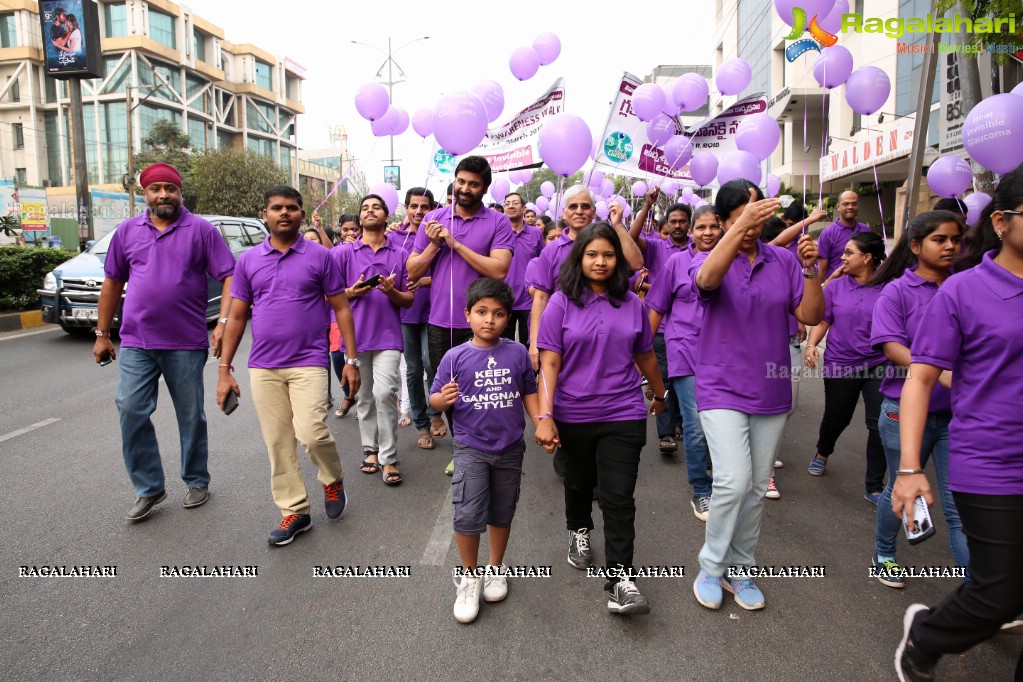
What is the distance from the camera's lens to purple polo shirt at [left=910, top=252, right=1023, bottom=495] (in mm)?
2088

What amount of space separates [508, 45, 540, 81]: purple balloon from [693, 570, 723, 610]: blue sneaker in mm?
6696

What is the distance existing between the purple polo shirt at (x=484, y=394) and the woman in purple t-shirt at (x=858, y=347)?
250 centimetres

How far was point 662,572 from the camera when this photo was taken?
135 inches

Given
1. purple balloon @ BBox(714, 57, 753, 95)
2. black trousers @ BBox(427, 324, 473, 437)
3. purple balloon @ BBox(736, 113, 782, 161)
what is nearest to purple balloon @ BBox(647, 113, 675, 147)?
purple balloon @ BBox(736, 113, 782, 161)

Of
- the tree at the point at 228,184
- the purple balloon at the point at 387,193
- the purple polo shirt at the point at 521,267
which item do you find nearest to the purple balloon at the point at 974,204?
the purple polo shirt at the point at 521,267

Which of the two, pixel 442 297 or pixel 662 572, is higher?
pixel 442 297

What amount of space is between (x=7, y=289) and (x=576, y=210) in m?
11.7

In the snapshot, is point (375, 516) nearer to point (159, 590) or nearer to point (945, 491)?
point (159, 590)

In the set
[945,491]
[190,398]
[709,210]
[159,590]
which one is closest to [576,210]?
[709,210]

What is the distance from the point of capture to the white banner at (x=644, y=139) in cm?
640

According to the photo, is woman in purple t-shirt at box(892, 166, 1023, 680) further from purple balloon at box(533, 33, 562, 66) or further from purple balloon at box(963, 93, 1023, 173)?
purple balloon at box(533, 33, 562, 66)

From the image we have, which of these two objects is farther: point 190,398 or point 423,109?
point 423,109

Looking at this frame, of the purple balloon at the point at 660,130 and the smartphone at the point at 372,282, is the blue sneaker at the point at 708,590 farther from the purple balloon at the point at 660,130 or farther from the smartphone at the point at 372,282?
the purple balloon at the point at 660,130

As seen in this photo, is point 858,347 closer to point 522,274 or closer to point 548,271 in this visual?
point 548,271
